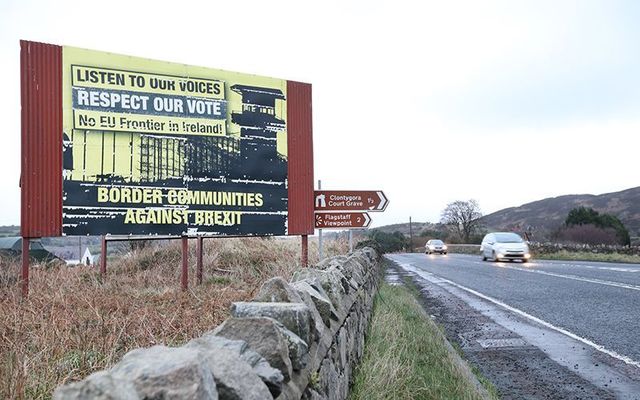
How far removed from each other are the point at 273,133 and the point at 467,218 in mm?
86111

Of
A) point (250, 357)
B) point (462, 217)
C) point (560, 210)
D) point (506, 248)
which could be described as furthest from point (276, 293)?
point (560, 210)

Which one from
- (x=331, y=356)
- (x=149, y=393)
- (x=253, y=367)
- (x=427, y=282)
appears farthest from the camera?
(x=427, y=282)

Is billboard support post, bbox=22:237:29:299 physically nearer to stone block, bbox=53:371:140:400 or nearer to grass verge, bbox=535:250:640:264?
stone block, bbox=53:371:140:400

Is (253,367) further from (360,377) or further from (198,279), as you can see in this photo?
(198,279)

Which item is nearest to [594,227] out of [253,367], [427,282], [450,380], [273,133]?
[427,282]

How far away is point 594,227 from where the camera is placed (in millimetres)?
42188

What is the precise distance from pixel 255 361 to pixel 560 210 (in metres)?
131

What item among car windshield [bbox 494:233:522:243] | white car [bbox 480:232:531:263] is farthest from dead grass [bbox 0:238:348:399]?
car windshield [bbox 494:233:522:243]

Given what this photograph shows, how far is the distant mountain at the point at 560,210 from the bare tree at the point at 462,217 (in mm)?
4470

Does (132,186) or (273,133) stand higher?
(273,133)

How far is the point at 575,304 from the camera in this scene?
10328 millimetres

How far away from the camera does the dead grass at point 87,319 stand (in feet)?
10.6

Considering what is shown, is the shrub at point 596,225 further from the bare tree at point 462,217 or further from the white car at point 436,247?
the bare tree at point 462,217

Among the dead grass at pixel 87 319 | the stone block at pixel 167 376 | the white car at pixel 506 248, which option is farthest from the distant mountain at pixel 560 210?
the stone block at pixel 167 376
